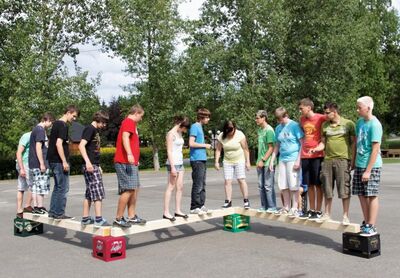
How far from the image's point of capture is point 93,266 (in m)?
6.08

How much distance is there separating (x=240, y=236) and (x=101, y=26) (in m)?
25.2

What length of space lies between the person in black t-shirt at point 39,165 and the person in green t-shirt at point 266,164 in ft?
12.8

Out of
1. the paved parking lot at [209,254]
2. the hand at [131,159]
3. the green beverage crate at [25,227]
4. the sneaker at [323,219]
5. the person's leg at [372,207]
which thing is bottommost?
the paved parking lot at [209,254]

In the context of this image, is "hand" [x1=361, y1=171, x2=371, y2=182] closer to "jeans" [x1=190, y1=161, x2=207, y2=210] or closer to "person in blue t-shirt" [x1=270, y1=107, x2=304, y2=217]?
"person in blue t-shirt" [x1=270, y1=107, x2=304, y2=217]

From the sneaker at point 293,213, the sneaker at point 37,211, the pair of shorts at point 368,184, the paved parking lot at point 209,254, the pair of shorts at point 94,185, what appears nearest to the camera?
the paved parking lot at point 209,254

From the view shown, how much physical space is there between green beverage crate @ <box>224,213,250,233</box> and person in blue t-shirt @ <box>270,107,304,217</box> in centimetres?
81

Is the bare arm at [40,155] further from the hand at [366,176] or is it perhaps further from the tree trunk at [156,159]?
the tree trunk at [156,159]

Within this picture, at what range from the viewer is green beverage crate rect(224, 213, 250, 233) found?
324 inches

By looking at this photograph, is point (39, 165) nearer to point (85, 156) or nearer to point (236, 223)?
point (85, 156)

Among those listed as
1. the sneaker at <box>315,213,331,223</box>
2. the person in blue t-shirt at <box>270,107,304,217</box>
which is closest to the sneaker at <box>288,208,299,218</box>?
the person in blue t-shirt at <box>270,107,304,217</box>

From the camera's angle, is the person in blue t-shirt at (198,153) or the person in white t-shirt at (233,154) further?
the person in white t-shirt at (233,154)

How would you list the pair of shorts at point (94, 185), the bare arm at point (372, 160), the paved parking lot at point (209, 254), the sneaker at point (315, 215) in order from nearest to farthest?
the paved parking lot at point (209, 254), the bare arm at point (372, 160), the pair of shorts at point (94, 185), the sneaker at point (315, 215)

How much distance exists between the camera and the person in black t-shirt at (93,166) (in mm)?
6906

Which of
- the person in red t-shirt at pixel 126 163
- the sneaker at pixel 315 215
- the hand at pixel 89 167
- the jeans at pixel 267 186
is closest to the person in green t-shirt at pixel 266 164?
the jeans at pixel 267 186
